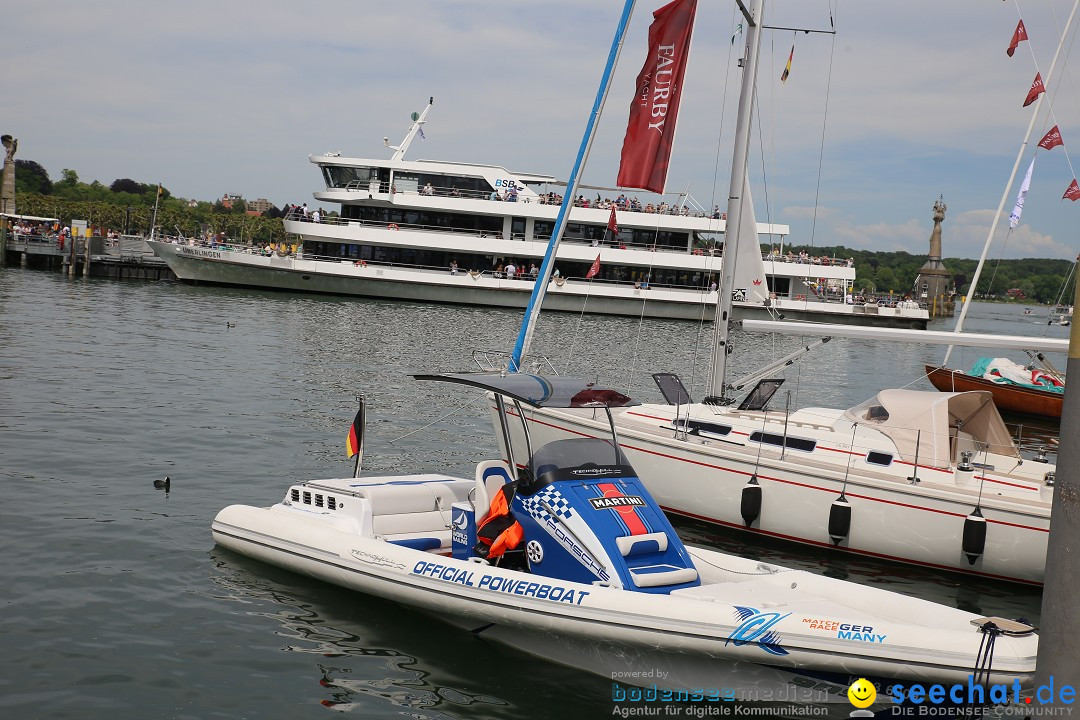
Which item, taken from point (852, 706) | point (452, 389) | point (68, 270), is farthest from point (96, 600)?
point (68, 270)

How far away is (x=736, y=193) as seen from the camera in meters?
14.2

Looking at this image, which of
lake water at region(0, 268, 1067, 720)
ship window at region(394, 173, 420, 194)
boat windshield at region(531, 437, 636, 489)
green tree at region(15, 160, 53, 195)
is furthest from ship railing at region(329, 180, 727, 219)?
green tree at region(15, 160, 53, 195)

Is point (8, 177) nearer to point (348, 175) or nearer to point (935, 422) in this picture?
point (348, 175)

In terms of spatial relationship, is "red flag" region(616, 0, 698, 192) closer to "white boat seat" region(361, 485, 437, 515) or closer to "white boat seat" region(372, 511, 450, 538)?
"white boat seat" region(361, 485, 437, 515)

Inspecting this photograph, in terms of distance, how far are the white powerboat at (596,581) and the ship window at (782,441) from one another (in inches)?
164

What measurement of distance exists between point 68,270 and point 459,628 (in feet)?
161

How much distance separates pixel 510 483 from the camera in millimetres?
8273

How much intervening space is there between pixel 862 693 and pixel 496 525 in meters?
3.24

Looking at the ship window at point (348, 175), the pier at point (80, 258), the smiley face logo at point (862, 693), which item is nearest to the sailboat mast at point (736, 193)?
the smiley face logo at point (862, 693)

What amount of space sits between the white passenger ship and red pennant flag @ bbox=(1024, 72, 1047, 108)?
32.1m

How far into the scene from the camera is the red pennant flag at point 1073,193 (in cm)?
2021

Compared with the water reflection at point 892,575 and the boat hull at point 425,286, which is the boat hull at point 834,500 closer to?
the water reflection at point 892,575

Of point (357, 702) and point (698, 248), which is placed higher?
point (698, 248)

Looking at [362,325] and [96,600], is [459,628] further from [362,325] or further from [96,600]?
[362,325]
